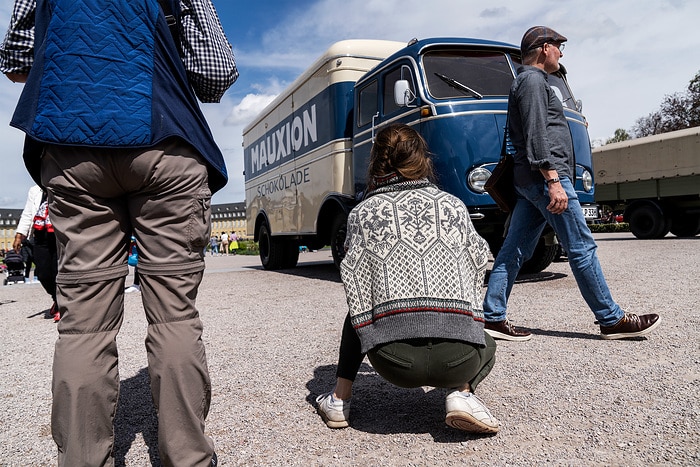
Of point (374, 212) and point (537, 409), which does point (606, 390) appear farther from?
point (374, 212)

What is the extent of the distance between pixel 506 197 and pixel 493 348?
1.93 metres

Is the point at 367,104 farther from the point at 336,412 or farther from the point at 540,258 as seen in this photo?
the point at 336,412

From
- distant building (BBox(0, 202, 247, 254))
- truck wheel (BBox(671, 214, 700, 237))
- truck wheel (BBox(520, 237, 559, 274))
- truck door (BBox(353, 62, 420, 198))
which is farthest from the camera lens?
distant building (BBox(0, 202, 247, 254))

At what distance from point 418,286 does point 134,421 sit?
1479mm

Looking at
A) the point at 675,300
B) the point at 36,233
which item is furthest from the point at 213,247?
the point at 675,300

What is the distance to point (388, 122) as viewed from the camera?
629 centimetres

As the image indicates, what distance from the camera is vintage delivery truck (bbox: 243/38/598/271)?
5.66 meters

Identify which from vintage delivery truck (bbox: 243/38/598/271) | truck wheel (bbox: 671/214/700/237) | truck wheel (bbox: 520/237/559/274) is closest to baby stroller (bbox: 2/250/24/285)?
vintage delivery truck (bbox: 243/38/598/271)

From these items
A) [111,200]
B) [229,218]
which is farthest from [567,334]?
[229,218]

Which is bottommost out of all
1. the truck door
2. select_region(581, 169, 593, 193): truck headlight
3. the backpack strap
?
select_region(581, 169, 593, 193): truck headlight

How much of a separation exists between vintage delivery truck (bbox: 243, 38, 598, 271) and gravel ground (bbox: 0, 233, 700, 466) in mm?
1703

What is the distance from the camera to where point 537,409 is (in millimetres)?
2387

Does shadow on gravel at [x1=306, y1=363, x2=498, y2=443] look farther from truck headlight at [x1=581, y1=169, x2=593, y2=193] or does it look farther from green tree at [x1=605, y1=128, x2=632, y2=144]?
green tree at [x1=605, y1=128, x2=632, y2=144]

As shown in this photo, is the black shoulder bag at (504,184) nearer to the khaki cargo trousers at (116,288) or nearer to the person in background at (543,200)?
the person in background at (543,200)
